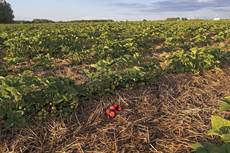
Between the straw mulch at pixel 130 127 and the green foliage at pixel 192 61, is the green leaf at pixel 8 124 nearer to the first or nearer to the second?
the straw mulch at pixel 130 127

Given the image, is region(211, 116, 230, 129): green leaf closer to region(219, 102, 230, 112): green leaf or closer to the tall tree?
region(219, 102, 230, 112): green leaf

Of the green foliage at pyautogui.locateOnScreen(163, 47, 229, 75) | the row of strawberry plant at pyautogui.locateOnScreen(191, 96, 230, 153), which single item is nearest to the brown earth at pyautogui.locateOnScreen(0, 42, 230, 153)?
the row of strawberry plant at pyautogui.locateOnScreen(191, 96, 230, 153)

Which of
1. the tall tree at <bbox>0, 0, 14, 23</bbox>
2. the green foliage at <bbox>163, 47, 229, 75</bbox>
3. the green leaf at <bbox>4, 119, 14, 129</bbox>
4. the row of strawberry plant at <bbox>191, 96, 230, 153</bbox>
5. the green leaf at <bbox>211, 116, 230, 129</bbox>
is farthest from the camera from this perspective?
the tall tree at <bbox>0, 0, 14, 23</bbox>

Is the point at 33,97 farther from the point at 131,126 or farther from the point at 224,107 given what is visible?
the point at 224,107

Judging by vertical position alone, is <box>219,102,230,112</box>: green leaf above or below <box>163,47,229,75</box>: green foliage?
below

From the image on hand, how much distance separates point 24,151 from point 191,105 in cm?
303

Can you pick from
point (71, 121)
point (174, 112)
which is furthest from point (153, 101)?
point (71, 121)

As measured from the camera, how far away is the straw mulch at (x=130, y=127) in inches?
80.0

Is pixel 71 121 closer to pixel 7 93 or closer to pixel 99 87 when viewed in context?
pixel 99 87

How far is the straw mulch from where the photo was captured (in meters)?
2.03

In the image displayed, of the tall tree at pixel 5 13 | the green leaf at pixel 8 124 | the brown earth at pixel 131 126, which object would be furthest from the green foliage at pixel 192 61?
the tall tree at pixel 5 13

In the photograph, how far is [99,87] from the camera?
291 centimetres

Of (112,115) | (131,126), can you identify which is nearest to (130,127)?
(131,126)

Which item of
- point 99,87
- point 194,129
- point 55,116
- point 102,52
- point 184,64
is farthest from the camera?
point 102,52
